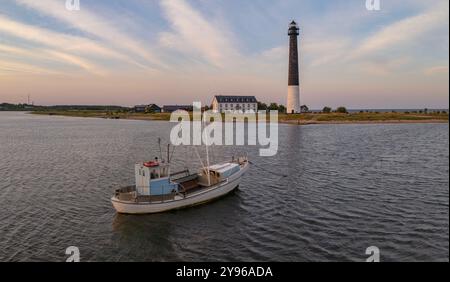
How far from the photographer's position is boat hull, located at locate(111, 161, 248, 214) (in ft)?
96.1

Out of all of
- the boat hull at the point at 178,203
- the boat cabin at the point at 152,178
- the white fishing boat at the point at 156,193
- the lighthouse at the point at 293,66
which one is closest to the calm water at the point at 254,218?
the boat hull at the point at 178,203

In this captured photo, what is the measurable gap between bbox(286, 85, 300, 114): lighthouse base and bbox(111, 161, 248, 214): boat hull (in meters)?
110

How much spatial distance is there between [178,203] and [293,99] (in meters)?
120

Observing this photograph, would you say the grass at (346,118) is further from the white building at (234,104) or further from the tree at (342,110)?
the white building at (234,104)

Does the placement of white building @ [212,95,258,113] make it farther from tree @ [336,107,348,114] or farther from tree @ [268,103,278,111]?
tree @ [336,107,348,114]

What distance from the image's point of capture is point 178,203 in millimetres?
30938

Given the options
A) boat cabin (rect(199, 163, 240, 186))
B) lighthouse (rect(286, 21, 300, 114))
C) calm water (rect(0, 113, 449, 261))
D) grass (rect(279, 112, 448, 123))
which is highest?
lighthouse (rect(286, 21, 300, 114))

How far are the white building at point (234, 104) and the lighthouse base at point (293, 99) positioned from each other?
102ft

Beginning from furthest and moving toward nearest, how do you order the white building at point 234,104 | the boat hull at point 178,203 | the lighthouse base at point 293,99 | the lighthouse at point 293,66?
the white building at point 234,104 → the lighthouse base at point 293,99 → the lighthouse at point 293,66 → the boat hull at point 178,203

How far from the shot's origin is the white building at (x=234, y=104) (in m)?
174

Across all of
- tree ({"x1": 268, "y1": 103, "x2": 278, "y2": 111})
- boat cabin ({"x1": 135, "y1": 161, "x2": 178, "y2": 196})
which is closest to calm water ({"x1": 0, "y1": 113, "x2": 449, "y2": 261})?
boat cabin ({"x1": 135, "y1": 161, "x2": 178, "y2": 196})

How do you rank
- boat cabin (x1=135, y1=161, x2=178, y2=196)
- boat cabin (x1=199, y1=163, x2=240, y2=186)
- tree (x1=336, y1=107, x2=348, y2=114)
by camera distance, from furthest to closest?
tree (x1=336, y1=107, x2=348, y2=114) → boat cabin (x1=199, y1=163, x2=240, y2=186) → boat cabin (x1=135, y1=161, x2=178, y2=196)

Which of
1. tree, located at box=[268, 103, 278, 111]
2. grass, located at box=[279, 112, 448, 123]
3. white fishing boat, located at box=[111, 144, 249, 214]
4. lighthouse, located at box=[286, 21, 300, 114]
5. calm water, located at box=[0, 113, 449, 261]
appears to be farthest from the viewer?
tree, located at box=[268, 103, 278, 111]

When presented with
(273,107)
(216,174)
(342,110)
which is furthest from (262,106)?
(216,174)
